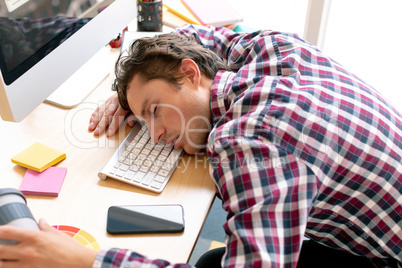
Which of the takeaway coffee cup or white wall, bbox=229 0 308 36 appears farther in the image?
white wall, bbox=229 0 308 36

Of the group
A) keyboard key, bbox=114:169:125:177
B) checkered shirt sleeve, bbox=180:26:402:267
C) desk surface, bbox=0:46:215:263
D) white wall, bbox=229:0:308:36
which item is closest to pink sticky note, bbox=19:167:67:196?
desk surface, bbox=0:46:215:263

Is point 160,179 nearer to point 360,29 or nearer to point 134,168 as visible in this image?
point 134,168

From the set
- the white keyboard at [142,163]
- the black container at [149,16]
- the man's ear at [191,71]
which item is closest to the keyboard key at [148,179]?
the white keyboard at [142,163]

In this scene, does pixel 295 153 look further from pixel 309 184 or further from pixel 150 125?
pixel 150 125

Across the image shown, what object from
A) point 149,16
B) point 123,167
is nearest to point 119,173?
point 123,167

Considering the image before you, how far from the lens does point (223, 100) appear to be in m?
1.06

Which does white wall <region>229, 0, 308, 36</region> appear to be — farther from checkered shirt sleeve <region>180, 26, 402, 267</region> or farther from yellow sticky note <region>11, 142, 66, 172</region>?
yellow sticky note <region>11, 142, 66, 172</region>

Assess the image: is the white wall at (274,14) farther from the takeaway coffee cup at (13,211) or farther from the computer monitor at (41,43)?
the takeaway coffee cup at (13,211)

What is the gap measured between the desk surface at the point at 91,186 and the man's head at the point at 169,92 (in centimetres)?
7

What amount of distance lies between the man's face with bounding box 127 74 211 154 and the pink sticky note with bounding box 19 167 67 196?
225 millimetres

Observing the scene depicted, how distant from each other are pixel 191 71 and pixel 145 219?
1.30 feet

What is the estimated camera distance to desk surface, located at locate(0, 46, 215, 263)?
84 centimetres

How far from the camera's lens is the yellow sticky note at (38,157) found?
97 cm

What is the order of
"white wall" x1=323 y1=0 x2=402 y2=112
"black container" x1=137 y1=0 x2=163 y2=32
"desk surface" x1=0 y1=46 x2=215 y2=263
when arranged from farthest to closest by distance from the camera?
"white wall" x1=323 y1=0 x2=402 y2=112, "black container" x1=137 y1=0 x2=163 y2=32, "desk surface" x1=0 y1=46 x2=215 y2=263
